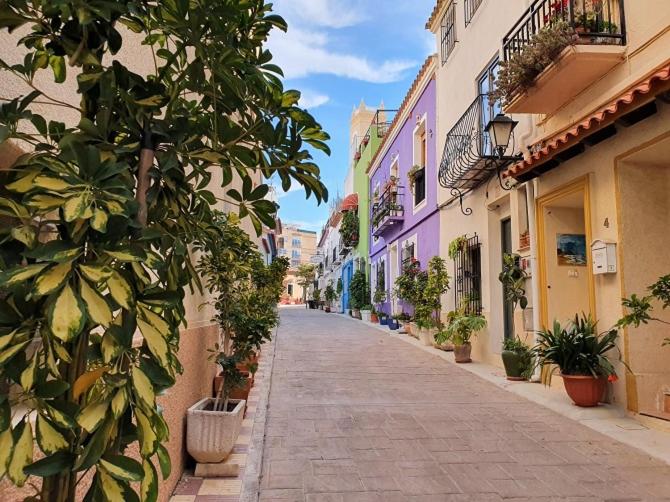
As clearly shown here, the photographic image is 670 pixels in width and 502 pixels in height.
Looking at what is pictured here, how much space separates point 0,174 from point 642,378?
5.69 m

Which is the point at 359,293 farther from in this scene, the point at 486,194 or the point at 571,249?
the point at 571,249

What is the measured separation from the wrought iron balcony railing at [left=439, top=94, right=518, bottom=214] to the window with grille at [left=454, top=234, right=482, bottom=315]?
29.5 inches

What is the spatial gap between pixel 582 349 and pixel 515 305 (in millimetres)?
2055

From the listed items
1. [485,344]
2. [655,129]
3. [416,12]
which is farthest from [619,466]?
[416,12]

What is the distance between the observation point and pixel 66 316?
32.8 inches

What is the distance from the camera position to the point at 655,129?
470 cm

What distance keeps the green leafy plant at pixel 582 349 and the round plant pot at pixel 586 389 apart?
0.08 meters

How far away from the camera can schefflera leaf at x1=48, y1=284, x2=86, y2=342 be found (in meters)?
0.82

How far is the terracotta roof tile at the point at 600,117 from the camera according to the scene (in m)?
4.29

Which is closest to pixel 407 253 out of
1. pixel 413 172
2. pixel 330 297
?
pixel 413 172

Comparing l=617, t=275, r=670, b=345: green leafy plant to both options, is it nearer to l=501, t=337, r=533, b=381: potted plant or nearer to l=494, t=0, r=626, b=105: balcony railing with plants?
l=501, t=337, r=533, b=381: potted plant

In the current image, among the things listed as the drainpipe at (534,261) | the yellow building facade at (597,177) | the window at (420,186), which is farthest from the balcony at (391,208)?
the drainpipe at (534,261)

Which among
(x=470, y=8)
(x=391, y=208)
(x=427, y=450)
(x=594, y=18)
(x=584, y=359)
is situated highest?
(x=470, y=8)

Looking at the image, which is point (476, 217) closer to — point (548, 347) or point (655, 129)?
point (548, 347)
